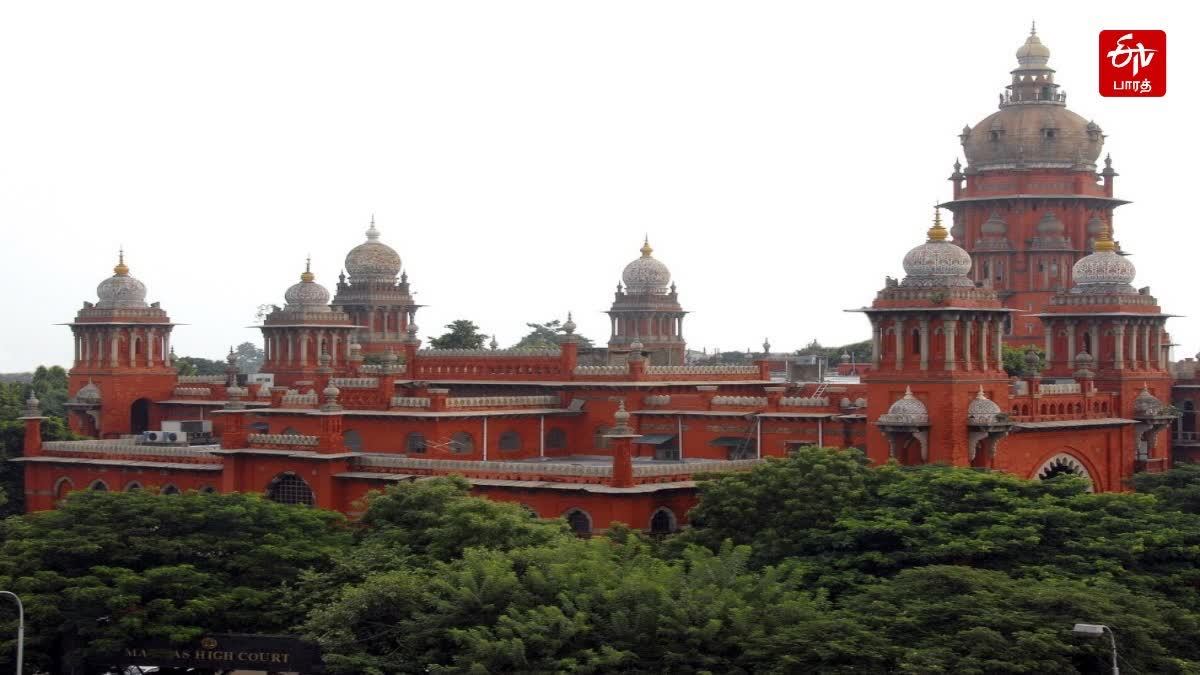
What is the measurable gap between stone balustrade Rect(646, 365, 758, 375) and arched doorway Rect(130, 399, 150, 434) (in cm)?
2386

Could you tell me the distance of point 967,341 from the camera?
49.7 metres

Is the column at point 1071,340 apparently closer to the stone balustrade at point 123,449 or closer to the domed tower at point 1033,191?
the domed tower at point 1033,191

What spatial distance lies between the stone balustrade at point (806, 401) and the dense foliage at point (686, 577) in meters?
6.54

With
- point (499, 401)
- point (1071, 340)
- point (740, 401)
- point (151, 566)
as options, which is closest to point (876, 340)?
point (740, 401)

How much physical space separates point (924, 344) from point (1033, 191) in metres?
24.8

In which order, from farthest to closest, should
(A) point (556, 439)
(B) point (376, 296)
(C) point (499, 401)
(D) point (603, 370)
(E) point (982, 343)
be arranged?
(B) point (376, 296) → (A) point (556, 439) → (D) point (603, 370) → (C) point (499, 401) → (E) point (982, 343)

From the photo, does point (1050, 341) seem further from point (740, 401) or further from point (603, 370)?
point (603, 370)

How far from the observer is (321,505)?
54.4 m

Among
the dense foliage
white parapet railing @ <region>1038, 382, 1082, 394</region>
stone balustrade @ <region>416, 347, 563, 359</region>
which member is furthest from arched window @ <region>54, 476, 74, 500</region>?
white parapet railing @ <region>1038, 382, 1082, 394</region>

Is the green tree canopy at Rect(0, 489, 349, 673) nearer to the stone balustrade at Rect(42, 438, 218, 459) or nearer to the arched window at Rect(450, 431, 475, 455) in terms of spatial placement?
the arched window at Rect(450, 431, 475, 455)

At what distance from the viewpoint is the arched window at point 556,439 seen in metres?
59.6

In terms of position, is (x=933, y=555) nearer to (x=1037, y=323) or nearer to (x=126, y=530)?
(x=126, y=530)

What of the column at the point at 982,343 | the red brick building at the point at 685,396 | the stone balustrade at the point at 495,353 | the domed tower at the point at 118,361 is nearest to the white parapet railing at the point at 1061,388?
the red brick building at the point at 685,396

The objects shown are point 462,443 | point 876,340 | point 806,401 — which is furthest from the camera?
point 462,443
